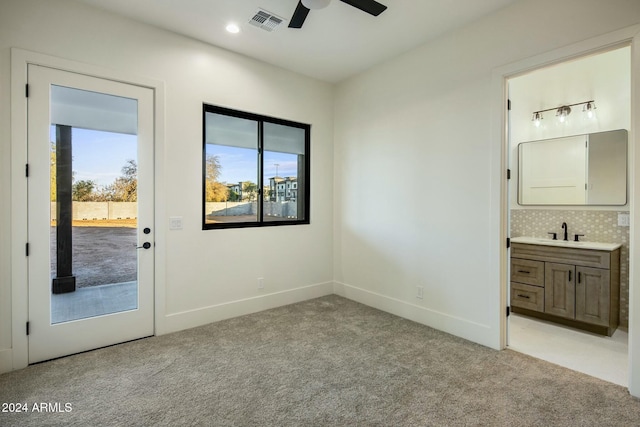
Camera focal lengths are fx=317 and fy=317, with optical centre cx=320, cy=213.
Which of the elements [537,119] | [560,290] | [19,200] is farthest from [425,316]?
[19,200]

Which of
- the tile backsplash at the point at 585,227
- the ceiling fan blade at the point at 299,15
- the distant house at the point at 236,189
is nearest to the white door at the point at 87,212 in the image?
the distant house at the point at 236,189

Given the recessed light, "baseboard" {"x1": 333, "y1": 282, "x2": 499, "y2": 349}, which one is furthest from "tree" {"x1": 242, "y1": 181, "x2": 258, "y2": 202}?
"baseboard" {"x1": 333, "y1": 282, "x2": 499, "y2": 349}

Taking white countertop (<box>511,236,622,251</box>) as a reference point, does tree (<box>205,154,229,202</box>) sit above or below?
above

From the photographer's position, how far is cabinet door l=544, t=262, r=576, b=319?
3332 mm

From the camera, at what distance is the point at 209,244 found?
3.50m

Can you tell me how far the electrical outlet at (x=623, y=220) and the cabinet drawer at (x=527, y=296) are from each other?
1.07 meters

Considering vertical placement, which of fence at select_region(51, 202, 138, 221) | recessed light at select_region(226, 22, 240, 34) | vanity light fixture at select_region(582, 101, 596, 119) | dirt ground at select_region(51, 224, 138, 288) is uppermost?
recessed light at select_region(226, 22, 240, 34)

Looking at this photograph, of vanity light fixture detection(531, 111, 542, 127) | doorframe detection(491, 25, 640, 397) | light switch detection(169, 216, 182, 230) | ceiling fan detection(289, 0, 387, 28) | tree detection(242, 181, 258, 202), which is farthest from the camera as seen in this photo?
vanity light fixture detection(531, 111, 542, 127)

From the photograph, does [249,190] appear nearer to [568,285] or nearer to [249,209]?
A: [249,209]

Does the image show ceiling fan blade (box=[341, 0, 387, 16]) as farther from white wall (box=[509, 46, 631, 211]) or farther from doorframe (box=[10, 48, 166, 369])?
doorframe (box=[10, 48, 166, 369])

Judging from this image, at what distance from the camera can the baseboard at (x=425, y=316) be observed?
2963mm

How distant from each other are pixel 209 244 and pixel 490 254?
284cm

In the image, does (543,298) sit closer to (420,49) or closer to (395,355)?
(395,355)

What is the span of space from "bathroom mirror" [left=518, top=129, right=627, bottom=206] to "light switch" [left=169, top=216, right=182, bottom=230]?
4.24 metres
